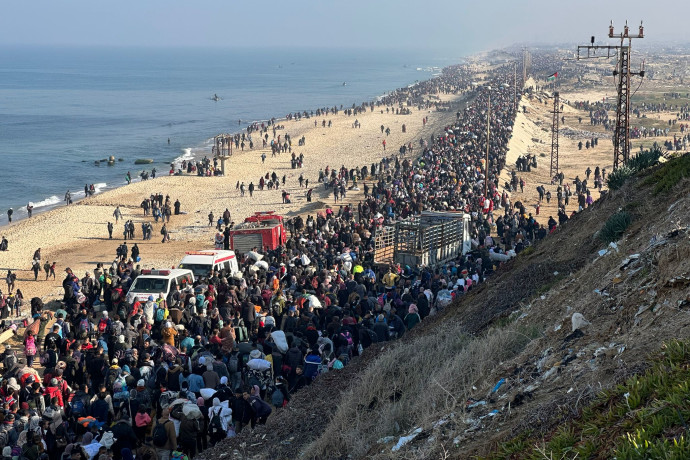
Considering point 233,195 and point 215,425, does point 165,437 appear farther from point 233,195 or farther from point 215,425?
point 233,195

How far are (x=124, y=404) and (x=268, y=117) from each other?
303 ft

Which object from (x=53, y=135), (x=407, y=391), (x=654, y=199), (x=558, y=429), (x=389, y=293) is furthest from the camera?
(x=53, y=135)

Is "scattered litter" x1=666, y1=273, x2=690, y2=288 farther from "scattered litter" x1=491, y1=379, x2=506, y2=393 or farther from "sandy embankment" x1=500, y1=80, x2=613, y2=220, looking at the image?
"sandy embankment" x1=500, y1=80, x2=613, y2=220

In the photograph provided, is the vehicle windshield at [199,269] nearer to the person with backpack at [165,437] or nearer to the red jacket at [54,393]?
the red jacket at [54,393]

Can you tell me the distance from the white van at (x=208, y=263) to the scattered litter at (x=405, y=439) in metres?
13.6

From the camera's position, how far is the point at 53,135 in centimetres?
8481

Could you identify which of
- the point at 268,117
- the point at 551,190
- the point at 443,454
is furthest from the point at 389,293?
the point at 268,117

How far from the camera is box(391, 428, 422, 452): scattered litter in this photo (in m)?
7.67

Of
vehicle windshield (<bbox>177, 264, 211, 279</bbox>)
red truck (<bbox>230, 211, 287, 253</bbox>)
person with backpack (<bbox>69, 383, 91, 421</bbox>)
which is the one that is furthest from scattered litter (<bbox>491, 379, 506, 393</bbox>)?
red truck (<bbox>230, 211, 287, 253</bbox>)

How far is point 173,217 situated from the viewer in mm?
39750

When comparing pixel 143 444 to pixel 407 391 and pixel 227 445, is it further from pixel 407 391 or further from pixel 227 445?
pixel 407 391

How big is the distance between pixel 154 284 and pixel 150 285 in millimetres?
101

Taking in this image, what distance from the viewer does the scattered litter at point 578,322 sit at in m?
8.53

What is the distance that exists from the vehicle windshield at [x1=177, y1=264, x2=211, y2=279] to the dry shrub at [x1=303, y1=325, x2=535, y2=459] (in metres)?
11.3
